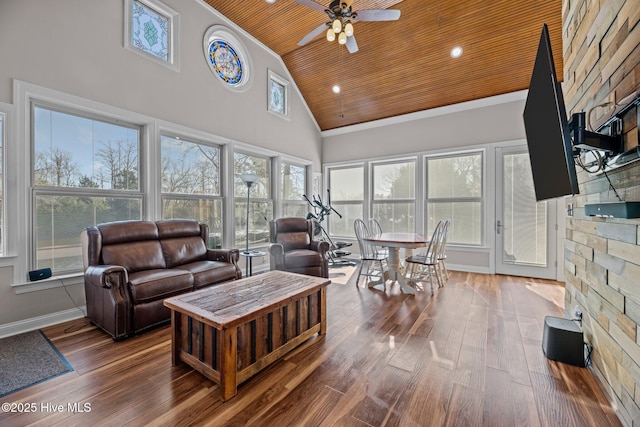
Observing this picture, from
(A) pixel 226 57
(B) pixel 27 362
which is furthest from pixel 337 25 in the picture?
(B) pixel 27 362

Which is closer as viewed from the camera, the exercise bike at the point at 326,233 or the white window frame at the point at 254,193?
the white window frame at the point at 254,193

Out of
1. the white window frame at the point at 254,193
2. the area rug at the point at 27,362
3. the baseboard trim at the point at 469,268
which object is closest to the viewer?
the area rug at the point at 27,362

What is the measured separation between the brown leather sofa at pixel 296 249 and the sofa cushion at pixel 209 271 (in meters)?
0.88

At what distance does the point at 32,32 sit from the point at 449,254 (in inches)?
259

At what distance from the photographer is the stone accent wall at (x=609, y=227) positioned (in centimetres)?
134

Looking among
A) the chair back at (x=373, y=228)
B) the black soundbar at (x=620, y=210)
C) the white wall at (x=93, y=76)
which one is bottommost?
the chair back at (x=373, y=228)

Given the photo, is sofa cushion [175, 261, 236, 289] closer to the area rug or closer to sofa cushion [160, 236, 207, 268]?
sofa cushion [160, 236, 207, 268]

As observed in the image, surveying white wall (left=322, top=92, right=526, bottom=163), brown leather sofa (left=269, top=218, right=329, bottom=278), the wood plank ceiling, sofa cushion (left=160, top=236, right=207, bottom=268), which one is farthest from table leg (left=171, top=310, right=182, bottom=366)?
white wall (left=322, top=92, right=526, bottom=163)

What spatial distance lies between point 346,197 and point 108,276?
5.17 meters

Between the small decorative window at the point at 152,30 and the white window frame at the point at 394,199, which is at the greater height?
the small decorative window at the point at 152,30

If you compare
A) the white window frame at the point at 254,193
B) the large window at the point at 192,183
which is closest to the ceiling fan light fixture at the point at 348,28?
the white window frame at the point at 254,193

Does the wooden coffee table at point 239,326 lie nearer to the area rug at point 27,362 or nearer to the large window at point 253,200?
the area rug at point 27,362

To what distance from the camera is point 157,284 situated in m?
2.62

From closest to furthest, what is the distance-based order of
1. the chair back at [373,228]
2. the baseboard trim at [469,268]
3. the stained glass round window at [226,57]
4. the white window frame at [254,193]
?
1. the stained glass round window at [226,57]
2. the white window frame at [254,193]
3. the baseboard trim at [469,268]
4. the chair back at [373,228]
